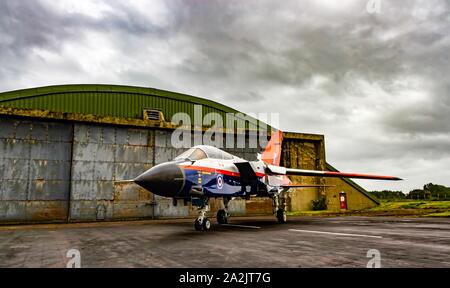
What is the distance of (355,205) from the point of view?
29281 millimetres

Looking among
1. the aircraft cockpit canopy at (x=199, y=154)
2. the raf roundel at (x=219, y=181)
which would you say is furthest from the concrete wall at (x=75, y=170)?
the raf roundel at (x=219, y=181)

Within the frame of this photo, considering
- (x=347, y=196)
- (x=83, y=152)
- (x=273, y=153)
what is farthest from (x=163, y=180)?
(x=347, y=196)

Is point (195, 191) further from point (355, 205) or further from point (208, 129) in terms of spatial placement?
point (355, 205)

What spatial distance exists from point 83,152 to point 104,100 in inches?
202

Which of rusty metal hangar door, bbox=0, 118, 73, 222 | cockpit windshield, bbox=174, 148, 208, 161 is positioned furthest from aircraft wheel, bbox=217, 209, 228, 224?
rusty metal hangar door, bbox=0, 118, 73, 222

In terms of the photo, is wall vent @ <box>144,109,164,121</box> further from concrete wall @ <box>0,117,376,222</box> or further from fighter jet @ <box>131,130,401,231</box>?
fighter jet @ <box>131,130,401,231</box>

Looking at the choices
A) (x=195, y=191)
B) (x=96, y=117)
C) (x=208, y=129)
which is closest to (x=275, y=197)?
(x=195, y=191)

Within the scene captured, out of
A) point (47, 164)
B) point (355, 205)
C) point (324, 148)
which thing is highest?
point (324, 148)

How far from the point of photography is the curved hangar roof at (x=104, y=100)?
21.8 m

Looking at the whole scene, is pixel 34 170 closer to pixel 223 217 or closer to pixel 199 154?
pixel 223 217

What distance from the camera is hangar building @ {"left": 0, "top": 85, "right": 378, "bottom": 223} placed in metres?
18.6

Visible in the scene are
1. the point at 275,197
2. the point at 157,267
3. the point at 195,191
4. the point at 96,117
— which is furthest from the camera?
the point at 96,117

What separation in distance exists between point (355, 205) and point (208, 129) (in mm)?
15602
